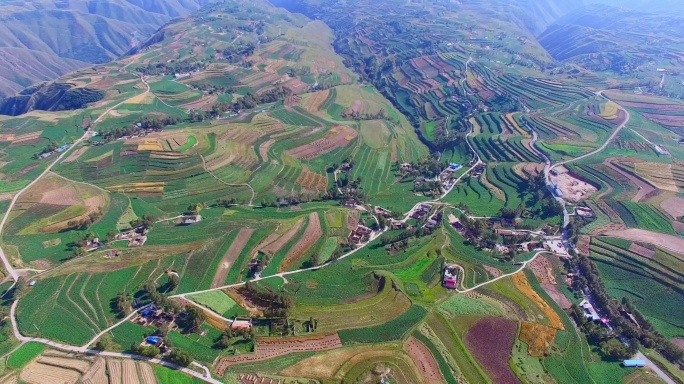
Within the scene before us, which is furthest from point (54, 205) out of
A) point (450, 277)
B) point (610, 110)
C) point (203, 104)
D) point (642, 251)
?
point (610, 110)

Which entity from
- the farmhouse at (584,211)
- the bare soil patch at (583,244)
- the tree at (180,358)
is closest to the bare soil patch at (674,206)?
the farmhouse at (584,211)

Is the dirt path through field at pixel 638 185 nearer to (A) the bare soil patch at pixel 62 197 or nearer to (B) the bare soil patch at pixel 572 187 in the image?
(B) the bare soil patch at pixel 572 187

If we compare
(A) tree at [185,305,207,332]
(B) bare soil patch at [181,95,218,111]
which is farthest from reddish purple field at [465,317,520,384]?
(B) bare soil patch at [181,95,218,111]

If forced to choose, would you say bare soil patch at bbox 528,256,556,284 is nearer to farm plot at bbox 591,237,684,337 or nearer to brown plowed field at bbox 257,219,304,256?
farm plot at bbox 591,237,684,337

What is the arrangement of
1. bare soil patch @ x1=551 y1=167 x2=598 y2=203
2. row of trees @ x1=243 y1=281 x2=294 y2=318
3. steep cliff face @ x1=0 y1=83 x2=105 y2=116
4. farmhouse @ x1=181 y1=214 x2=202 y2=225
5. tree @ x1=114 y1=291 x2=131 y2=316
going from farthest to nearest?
steep cliff face @ x1=0 y1=83 x2=105 y2=116 < bare soil patch @ x1=551 y1=167 x2=598 y2=203 < farmhouse @ x1=181 y1=214 x2=202 y2=225 < tree @ x1=114 y1=291 x2=131 y2=316 < row of trees @ x1=243 y1=281 x2=294 y2=318

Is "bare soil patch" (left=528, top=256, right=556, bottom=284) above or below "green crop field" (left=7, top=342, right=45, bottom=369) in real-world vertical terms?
below

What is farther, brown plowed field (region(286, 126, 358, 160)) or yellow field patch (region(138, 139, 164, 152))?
brown plowed field (region(286, 126, 358, 160))
